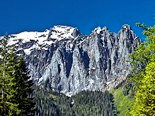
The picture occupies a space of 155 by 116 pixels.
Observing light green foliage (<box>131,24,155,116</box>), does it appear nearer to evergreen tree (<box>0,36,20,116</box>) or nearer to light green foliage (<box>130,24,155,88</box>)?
light green foliage (<box>130,24,155,88</box>)

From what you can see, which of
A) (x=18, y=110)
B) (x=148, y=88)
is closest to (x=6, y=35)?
(x=18, y=110)

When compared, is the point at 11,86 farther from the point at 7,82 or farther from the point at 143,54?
the point at 143,54

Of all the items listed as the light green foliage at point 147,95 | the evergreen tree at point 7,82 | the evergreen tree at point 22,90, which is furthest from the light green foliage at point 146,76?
the evergreen tree at point 22,90

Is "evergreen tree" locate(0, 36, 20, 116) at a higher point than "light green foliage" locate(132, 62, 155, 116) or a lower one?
higher

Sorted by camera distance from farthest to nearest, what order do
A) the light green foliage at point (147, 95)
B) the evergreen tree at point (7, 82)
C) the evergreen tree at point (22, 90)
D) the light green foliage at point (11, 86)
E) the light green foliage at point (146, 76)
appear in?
the evergreen tree at point (22, 90) < the light green foliage at point (11, 86) < the evergreen tree at point (7, 82) < the light green foliage at point (146, 76) < the light green foliage at point (147, 95)

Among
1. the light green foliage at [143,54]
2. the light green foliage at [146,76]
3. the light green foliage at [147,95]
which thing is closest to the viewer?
the light green foliage at [147,95]

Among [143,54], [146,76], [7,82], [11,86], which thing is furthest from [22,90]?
[146,76]

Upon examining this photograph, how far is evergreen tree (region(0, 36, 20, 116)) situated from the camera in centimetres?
3641

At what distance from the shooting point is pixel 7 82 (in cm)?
3700

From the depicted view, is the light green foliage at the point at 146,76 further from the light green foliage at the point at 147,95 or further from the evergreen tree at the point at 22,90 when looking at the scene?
the evergreen tree at the point at 22,90

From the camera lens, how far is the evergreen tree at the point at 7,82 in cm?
3641

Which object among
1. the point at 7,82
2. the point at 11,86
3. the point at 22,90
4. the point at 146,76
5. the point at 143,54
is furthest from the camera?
the point at 22,90

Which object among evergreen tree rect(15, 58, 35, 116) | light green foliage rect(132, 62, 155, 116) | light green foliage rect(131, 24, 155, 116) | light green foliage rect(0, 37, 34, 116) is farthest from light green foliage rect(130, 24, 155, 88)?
evergreen tree rect(15, 58, 35, 116)

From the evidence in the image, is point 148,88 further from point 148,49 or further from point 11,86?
point 11,86
